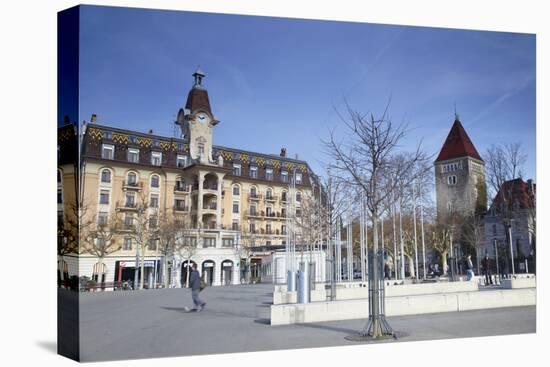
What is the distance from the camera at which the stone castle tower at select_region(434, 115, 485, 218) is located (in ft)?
73.8

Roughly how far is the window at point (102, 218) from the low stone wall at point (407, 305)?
14.8 feet

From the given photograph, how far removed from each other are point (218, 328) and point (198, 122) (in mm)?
7983

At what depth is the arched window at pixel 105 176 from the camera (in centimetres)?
1374

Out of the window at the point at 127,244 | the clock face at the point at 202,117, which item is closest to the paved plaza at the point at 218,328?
the window at the point at 127,244

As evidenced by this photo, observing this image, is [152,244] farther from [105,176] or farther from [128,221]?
[105,176]

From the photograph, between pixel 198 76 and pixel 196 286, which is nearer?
pixel 198 76

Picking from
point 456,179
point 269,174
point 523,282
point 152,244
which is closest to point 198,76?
point 152,244

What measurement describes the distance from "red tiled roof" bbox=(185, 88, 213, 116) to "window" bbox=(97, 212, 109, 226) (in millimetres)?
3927

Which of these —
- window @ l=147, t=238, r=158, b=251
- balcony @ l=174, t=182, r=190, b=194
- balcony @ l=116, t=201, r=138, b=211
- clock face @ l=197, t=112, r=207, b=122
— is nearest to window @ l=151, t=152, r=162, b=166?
balcony @ l=174, t=182, r=190, b=194

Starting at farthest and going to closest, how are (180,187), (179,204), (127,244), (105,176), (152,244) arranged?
(179,204), (180,187), (152,244), (127,244), (105,176)

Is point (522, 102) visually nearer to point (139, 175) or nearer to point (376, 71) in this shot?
point (376, 71)

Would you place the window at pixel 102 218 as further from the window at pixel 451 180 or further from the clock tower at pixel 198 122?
the window at pixel 451 180

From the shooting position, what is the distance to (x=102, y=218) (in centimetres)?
1403

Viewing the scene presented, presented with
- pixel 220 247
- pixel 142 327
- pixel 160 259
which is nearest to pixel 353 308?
pixel 142 327
